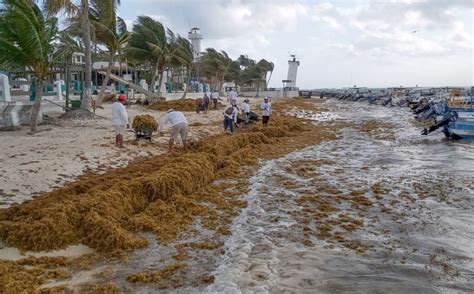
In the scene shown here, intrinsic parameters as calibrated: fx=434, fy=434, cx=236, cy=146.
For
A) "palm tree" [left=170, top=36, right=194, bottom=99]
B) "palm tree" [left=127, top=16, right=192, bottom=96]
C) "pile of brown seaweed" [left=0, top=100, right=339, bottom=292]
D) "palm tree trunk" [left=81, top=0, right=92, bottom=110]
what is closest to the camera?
"pile of brown seaweed" [left=0, top=100, right=339, bottom=292]

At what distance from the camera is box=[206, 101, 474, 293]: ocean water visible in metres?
5.11

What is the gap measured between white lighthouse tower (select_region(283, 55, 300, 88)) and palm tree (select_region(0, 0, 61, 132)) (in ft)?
230

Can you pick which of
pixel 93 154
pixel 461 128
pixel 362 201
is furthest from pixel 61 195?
pixel 461 128

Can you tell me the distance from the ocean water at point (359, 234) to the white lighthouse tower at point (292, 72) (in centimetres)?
7025

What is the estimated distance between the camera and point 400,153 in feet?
51.7

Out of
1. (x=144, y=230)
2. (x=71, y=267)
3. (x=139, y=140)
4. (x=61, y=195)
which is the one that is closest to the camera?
(x=71, y=267)

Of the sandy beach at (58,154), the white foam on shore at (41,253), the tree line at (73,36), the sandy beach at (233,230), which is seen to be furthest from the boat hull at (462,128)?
the white foam on shore at (41,253)

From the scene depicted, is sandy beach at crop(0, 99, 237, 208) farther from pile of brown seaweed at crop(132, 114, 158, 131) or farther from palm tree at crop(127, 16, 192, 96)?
palm tree at crop(127, 16, 192, 96)

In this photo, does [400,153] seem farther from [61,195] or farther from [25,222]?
[25,222]

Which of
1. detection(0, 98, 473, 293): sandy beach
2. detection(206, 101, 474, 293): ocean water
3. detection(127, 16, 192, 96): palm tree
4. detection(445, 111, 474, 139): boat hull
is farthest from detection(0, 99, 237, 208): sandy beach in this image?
detection(127, 16, 192, 96): palm tree

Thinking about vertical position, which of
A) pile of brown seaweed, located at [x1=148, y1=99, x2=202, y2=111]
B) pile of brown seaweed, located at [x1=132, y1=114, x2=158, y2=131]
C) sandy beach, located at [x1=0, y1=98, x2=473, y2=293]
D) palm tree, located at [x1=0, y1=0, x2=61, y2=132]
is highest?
palm tree, located at [x1=0, y1=0, x2=61, y2=132]

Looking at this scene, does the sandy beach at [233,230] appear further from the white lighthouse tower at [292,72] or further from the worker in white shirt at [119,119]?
the white lighthouse tower at [292,72]

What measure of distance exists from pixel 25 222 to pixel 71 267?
4.42 feet

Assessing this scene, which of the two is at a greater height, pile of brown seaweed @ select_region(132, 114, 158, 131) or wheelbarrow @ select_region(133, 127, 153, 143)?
pile of brown seaweed @ select_region(132, 114, 158, 131)
